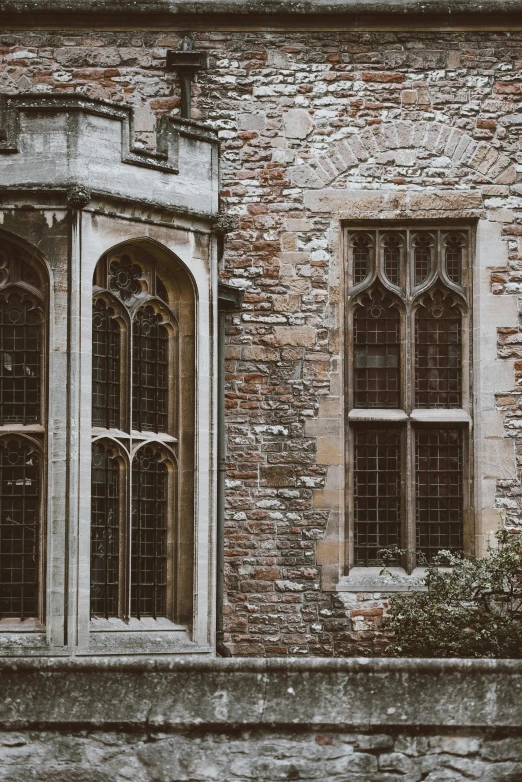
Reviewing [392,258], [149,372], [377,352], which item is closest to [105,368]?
[149,372]

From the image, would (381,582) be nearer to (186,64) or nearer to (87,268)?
(87,268)

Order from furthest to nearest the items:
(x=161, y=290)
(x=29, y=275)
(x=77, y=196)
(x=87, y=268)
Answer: (x=161, y=290)
(x=29, y=275)
(x=87, y=268)
(x=77, y=196)

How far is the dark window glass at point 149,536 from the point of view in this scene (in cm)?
941

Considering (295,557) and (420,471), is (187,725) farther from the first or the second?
(420,471)

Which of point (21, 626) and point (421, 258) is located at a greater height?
point (421, 258)

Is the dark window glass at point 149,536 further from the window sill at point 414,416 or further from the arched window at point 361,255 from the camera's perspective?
the arched window at point 361,255

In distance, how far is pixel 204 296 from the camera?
9.84 meters

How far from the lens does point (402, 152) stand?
1111cm

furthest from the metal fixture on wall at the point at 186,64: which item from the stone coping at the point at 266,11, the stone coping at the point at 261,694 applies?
the stone coping at the point at 261,694

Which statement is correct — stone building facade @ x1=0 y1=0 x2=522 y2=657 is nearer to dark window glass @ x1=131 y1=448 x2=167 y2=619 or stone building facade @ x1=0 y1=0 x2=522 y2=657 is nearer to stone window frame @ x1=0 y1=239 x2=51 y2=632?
dark window glass @ x1=131 y1=448 x2=167 y2=619

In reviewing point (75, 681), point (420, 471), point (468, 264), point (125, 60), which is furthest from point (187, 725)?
point (125, 60)

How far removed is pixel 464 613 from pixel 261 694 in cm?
438

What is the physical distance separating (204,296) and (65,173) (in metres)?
1.52

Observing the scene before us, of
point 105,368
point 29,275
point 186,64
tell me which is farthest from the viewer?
point 186,64
